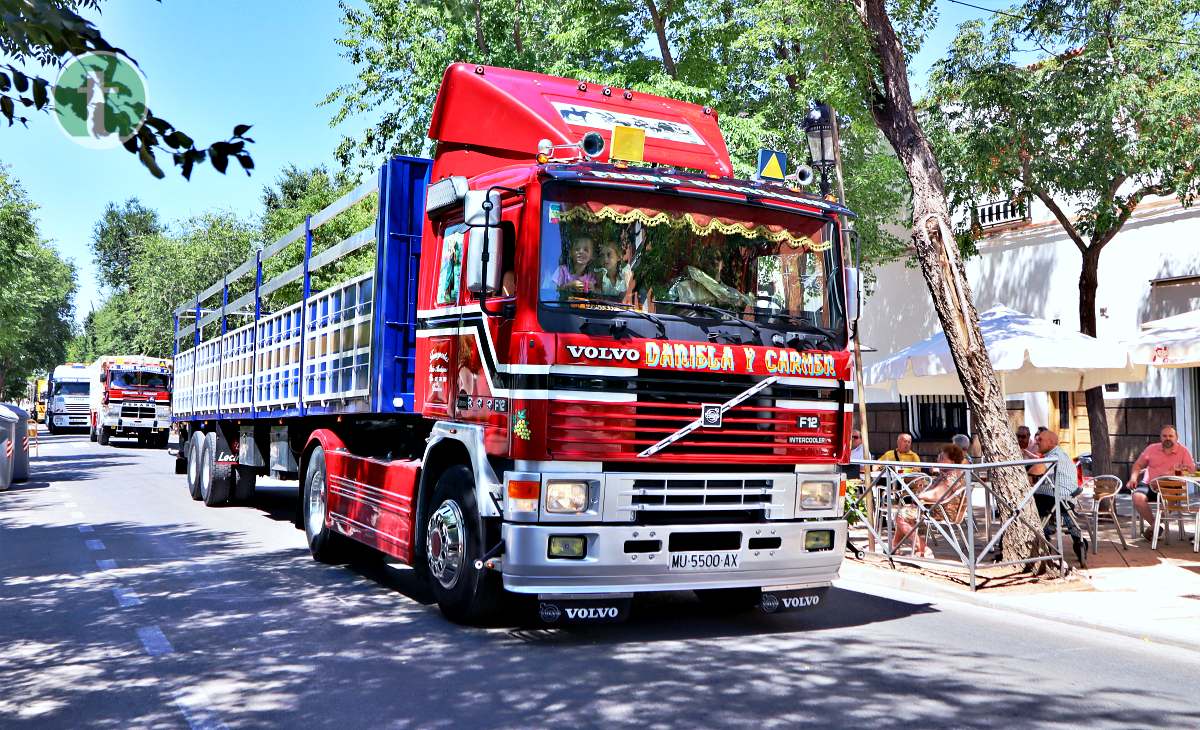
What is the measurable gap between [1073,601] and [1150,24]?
11.5 m

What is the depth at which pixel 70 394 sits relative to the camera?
52594 millimetres

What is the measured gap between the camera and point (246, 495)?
15.8 metres

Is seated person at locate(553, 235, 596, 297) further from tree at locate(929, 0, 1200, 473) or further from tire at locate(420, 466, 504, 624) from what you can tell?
tree at locate(929, 0, 1200, 473)

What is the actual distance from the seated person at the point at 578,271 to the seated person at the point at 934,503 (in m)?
4.66

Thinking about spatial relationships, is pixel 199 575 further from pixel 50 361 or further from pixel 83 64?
pixel 50 361

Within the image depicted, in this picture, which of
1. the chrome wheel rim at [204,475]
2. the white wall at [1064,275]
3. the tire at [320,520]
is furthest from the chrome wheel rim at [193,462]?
the white wall at [1064,275]

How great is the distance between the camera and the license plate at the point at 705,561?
261 inches

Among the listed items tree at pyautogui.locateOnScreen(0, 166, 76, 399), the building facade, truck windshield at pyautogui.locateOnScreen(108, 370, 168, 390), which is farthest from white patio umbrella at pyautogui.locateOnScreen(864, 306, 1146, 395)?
truck windshield at pyautogui.locateOnScreen(108, 370, 168, 390)

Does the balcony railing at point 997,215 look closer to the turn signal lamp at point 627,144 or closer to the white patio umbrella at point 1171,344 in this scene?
the white patio umbrella at point 1171,344

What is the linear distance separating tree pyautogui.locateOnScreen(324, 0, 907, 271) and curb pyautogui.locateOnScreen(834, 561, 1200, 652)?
24.0 feet

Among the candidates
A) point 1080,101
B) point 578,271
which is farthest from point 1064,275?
point 578,271

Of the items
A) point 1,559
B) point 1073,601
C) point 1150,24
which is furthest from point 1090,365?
point 1,559

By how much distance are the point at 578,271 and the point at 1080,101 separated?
43.2 feet

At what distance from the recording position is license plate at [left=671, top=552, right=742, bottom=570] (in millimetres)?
6629
